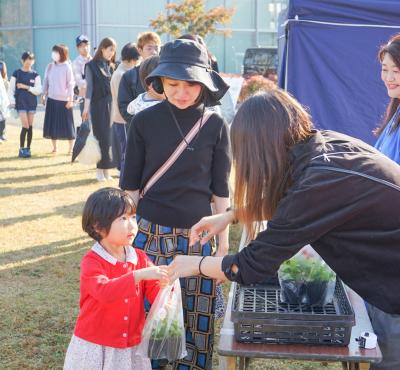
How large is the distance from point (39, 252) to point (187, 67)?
368 centimetres

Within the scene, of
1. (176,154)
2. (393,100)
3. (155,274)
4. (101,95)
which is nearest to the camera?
(155,274)

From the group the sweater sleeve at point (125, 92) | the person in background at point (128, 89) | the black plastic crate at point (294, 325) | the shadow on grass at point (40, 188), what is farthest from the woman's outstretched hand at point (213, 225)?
the shadow on grass at point (40, 188)

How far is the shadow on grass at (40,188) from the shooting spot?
347 inches

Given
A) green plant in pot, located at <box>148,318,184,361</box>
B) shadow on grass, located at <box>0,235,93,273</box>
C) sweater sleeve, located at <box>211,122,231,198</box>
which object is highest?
sweater sleeve, located at <box>211,122,231,198</box>

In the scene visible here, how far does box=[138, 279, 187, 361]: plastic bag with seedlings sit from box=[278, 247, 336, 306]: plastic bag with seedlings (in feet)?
2.19

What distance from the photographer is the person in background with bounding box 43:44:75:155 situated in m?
11.1

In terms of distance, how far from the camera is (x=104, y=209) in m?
2.86

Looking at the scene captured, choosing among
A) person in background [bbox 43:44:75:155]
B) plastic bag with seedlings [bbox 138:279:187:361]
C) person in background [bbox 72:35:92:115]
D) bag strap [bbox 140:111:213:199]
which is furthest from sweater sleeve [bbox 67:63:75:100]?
plastic bag with seedlings [bbox 138:279:187:361]

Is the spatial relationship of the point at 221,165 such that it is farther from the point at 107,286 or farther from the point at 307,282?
the point at 307,282

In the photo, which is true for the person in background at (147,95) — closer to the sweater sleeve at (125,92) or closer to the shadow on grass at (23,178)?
the sweater sleeve at (125,92)

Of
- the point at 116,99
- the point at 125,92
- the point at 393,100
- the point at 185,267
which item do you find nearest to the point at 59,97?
the point at 116,99

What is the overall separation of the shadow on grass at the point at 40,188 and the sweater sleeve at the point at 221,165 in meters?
5.84

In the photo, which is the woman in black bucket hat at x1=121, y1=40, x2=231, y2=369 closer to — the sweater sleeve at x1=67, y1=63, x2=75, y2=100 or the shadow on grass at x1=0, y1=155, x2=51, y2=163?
the sweater sleeve at x1=67, y1=63, x2=75, y2=100

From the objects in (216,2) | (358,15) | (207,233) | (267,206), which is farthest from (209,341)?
(216,2)
